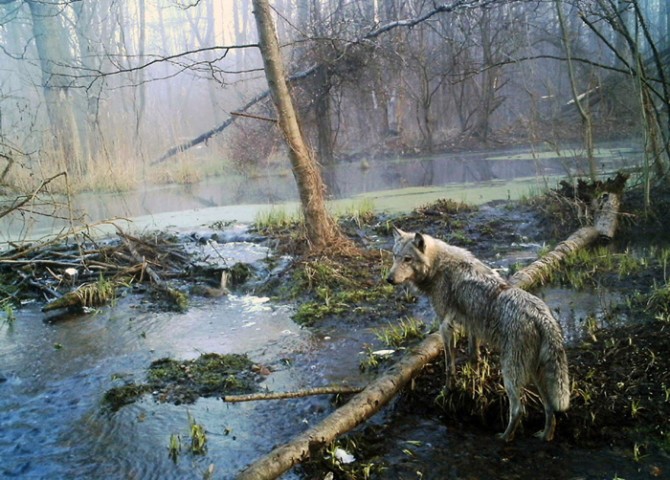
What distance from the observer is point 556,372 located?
3.97 m

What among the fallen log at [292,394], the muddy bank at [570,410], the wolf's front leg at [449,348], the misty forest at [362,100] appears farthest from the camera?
the misty forest at [362,100]

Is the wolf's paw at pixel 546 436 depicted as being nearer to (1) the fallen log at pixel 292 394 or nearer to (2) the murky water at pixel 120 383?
(1) the fallen log at pixel 292 394

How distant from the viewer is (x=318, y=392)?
15.3 feet

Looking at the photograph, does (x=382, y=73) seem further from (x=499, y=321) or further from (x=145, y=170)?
(x=499, y=321)

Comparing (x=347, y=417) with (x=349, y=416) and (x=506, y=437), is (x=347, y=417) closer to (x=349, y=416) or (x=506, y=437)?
(x=349, y=416)

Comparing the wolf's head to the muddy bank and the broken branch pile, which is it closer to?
the muddy bank

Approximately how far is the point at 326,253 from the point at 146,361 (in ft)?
11.7

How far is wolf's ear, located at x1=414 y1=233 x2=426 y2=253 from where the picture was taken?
5.04 metres

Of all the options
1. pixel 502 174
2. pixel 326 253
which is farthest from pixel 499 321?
pixel 502 174

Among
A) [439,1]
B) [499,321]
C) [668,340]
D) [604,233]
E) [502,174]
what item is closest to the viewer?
[499,321]

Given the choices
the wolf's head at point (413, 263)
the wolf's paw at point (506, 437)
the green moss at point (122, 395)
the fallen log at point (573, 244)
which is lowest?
the wolf's paw at point (506, 437)

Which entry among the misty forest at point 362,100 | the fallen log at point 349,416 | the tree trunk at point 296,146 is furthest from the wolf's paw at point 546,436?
the misty forest at point 362,100

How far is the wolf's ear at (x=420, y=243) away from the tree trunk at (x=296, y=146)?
171 inches

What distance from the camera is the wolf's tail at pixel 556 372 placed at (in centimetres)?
396
